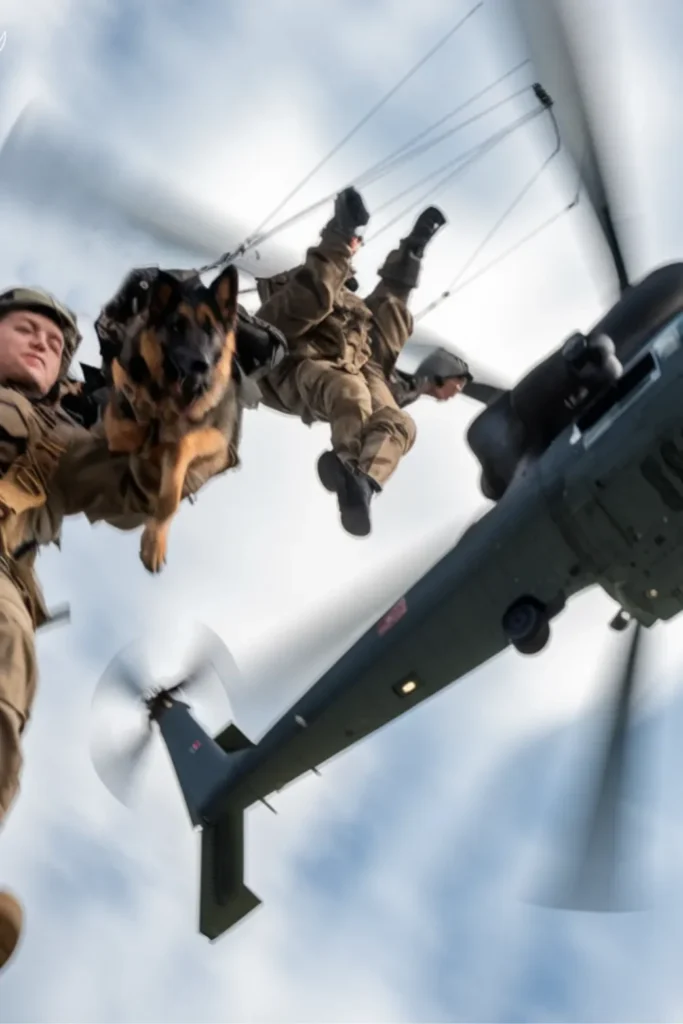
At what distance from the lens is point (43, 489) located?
4.82 meters

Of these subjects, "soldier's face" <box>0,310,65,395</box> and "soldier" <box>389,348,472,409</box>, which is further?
"soldier" <box>389,348,472,409</box>

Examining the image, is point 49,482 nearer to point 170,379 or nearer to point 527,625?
point 170,379

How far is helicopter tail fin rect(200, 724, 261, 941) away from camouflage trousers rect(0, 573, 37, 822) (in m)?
6.45

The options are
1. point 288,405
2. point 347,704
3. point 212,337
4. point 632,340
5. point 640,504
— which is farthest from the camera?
point 288,405

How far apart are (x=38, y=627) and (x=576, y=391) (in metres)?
4.54

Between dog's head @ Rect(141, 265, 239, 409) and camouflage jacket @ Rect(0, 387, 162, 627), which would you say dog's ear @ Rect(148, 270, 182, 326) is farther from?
camouflage jacket @ Rect(0, 387, 162, 627)

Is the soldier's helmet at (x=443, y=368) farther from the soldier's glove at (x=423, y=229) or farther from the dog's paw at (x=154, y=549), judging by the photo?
the dog's paw at (x=154, y=549)

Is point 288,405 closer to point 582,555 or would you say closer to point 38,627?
point 582,555

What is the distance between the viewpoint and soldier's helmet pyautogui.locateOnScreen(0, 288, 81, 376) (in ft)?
17.1

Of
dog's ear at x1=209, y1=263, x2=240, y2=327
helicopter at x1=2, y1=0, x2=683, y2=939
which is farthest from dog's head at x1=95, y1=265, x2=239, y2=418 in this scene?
helicopter at x1=2, y1=0, x2=683, y2=939

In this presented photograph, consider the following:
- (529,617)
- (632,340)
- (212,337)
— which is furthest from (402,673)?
(212,337)

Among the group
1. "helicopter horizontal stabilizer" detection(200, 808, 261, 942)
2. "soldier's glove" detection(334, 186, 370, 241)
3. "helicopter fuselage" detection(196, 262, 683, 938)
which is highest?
"soldier's glove" detection(334, 186, 370, 241)

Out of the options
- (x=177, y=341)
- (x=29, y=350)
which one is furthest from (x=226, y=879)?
(x=177, y=341)

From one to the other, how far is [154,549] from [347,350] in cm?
523
